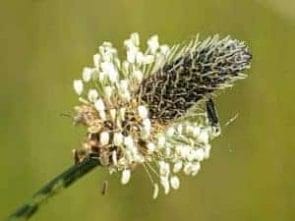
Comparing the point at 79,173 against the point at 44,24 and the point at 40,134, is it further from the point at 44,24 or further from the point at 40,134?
the point at 44,24

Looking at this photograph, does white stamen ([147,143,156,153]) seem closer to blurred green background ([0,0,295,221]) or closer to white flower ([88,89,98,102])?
white flower ([88,89,98,102])

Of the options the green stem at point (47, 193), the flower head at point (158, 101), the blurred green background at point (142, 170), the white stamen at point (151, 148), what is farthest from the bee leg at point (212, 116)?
the blurred green background at point (142, 170)

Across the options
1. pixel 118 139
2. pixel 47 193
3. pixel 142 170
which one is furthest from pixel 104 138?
pixel 142 170

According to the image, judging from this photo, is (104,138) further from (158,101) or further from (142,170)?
(142,170)

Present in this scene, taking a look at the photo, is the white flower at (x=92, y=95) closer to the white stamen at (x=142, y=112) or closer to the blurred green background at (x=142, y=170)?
the white stamen at (x=142, y=112)

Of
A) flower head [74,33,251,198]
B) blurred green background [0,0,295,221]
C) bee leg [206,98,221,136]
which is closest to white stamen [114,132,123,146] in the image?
flower head [74,33,251,198]

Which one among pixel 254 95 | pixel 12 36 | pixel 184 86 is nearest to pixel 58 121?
pixel 12 36
